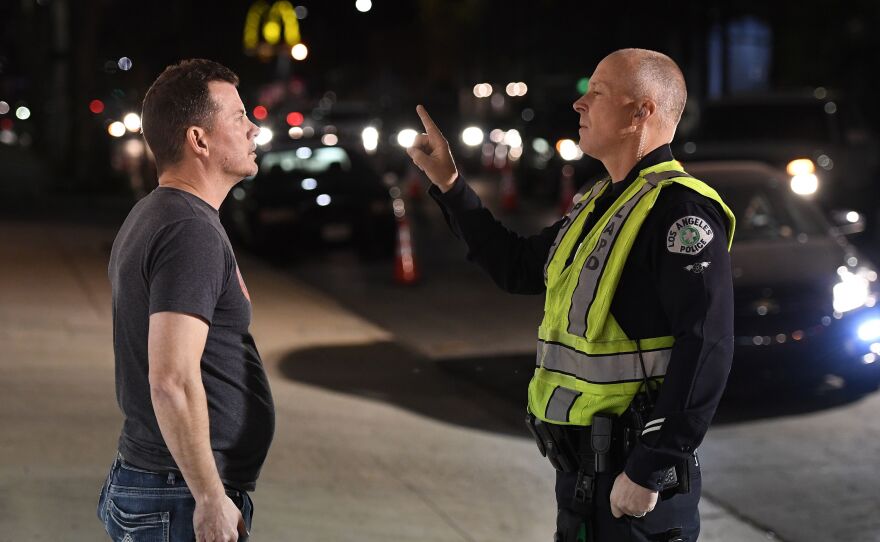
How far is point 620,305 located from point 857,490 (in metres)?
3.93

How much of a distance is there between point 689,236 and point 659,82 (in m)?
0.45

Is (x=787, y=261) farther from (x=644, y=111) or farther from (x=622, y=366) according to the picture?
(x=622, y=366)

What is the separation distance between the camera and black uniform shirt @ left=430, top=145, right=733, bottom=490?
309 cm

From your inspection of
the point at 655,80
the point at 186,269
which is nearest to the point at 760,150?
the point at 655,80

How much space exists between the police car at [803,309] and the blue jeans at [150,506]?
543 centimetres

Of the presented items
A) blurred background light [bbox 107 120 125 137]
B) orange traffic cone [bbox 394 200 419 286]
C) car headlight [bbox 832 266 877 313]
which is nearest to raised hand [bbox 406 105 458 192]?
car headlight [bbox 832 266 877 313]

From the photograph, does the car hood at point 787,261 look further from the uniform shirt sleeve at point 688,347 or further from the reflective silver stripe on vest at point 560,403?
the uniform shirt sleeve at point 688,347

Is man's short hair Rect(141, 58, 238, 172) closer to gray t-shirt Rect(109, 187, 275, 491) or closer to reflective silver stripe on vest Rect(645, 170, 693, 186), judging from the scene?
gray t-shirt Rect(109, 187, 275, 491)

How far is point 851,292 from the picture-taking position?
8.52 m

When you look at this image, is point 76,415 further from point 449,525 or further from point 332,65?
point 332,65

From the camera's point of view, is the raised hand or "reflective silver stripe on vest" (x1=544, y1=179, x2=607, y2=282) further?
the raised hand

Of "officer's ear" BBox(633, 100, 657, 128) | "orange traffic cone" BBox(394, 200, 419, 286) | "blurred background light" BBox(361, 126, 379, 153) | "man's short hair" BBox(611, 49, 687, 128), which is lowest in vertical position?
"blurred background light" BBox(361, 126, 379, 153)

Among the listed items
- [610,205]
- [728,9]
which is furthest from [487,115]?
[610,205]

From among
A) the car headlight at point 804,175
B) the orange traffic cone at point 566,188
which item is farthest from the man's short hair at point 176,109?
the orange traffic cone at point 566,188
